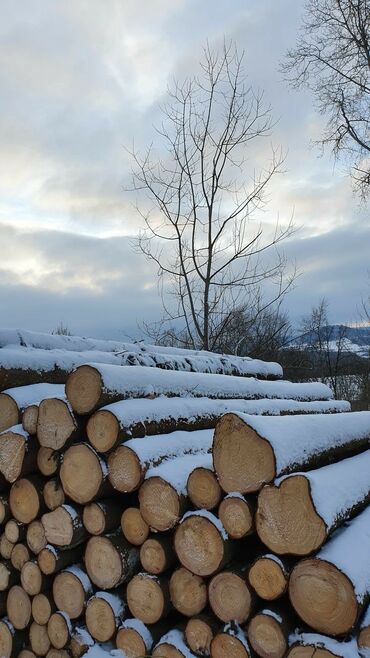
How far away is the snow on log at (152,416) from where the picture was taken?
2.54 m

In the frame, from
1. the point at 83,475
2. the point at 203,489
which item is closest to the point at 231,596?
the point at 203,489

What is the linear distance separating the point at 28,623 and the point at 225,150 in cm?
839

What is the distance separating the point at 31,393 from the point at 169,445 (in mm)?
1044

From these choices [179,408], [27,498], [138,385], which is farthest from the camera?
[179,408]

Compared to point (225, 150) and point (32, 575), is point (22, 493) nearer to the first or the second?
point (32, 575)

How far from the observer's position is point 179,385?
11.3 ft

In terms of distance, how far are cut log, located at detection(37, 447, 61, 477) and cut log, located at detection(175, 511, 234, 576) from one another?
32.4 inches

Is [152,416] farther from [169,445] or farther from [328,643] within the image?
[328,643]

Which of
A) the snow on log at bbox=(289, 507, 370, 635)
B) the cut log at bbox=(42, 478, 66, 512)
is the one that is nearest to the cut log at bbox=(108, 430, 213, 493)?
the cut log at bbox=(42, 478, 66, 512)

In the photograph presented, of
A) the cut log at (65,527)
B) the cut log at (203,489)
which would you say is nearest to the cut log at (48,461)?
the cut log at (65,527)

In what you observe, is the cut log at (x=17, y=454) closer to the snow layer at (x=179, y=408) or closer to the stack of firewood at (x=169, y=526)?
the stack of firewood at (x=169, y=526)

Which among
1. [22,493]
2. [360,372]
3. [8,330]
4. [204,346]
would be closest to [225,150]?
[204,346]

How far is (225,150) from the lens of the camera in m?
9.23

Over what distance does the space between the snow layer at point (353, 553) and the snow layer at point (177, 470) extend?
63cm
